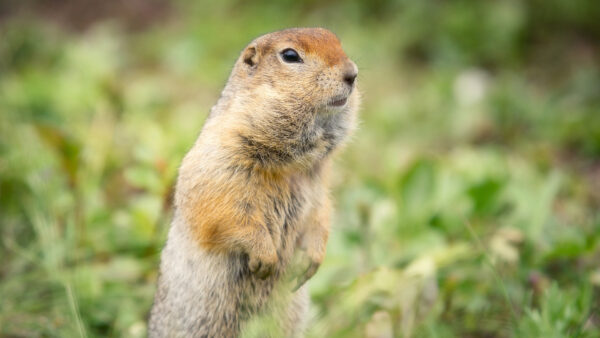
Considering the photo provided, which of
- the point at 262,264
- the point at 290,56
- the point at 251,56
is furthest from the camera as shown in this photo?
the point at 251,56

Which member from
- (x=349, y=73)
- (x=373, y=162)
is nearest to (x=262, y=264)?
(x=349, y=73)

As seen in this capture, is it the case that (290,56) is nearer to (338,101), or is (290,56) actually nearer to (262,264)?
(338,101)

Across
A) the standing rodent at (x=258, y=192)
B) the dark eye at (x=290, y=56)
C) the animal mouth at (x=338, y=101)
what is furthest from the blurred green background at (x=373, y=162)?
the dark eye at (x=290, y=56)

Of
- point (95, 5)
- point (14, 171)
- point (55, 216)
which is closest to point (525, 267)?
point (55, 216)

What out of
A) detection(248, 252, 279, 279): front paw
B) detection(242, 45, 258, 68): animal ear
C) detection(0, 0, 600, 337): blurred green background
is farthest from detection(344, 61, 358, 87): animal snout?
detection(0, 0, 600, 337): blurred green background

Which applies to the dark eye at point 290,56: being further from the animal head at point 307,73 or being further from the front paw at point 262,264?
the front paw at point 262,264

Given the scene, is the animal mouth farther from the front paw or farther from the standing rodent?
the front paw

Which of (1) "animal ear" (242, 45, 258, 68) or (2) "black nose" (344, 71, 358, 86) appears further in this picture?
(1) "animal ear" (242, 45, 258, 68)
